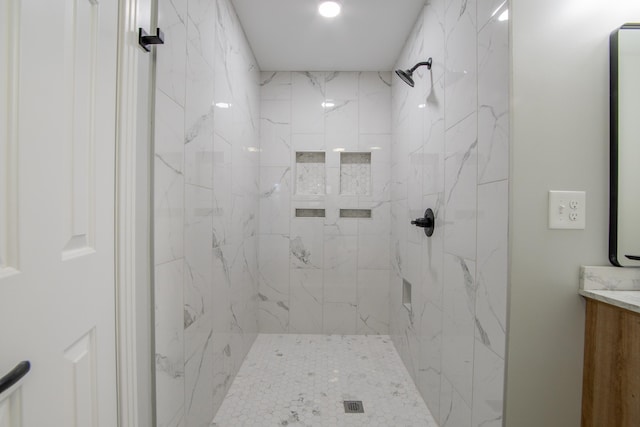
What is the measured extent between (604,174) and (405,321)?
1.61 metres

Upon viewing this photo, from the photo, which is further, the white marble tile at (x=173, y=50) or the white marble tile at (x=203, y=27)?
the white marble tile at (x=203, y=27)

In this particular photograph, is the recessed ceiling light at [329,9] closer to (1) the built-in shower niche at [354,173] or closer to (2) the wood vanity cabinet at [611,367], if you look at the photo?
(1) the built-in shower niche at [354,173]

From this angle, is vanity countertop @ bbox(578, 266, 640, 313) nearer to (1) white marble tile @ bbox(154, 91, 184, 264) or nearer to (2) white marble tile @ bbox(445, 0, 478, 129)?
(2) white marble tile @ bbox(445, 0, 478, 129)

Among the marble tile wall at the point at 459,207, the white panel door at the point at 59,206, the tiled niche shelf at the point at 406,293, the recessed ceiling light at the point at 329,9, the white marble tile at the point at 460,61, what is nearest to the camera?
the white panel door at the point at 59,206

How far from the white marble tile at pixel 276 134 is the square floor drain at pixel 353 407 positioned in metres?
1.95

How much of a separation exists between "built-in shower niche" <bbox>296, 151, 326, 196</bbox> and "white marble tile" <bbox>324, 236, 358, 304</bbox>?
51 cm

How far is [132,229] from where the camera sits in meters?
0.88

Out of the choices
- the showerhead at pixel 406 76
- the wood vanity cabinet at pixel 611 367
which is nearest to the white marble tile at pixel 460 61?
the showerhead at pixel 406 76

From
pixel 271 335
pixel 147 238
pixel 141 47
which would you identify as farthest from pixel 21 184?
pixel 271 335

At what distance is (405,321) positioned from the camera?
2223mm

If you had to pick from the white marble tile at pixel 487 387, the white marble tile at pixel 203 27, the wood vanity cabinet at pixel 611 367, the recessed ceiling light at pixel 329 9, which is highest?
the recessed ceiling light at pixel 329 9

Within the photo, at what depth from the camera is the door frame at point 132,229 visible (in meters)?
0.84

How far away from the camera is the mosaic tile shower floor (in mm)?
1627

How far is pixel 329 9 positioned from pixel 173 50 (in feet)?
4.08
